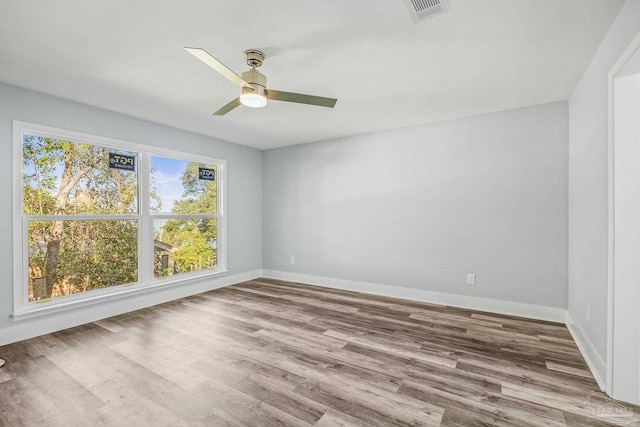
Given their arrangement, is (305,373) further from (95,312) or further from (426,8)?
(95,312)

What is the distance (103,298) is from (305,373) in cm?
276

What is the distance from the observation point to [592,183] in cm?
233

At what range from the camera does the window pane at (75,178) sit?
2.98 meters

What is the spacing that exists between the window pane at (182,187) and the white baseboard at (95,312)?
116cm

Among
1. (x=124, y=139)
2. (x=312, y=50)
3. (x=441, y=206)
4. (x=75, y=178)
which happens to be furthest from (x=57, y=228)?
(x=441, y=206)

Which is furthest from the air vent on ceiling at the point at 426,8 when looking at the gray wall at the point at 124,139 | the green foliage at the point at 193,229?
the green foliage at the point at 193,229

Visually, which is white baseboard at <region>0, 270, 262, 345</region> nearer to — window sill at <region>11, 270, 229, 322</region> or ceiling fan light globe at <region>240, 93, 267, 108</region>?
window sill at <region>11, 270, 229, 322</region>

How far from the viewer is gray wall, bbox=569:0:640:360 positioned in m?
1.92

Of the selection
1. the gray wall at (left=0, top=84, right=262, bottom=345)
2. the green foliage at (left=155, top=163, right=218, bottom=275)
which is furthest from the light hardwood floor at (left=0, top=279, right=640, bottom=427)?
the green foliage at (left=155, top=163, right=218, bottom=275)

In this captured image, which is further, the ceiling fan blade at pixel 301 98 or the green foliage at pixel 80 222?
the green foliage at pixel 80 222

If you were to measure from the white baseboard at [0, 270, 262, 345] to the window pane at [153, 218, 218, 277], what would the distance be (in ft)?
0.90

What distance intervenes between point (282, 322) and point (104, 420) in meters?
1.76

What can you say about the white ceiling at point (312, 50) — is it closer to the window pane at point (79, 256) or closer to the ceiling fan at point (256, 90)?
the ceiling fan at point (256, 90)

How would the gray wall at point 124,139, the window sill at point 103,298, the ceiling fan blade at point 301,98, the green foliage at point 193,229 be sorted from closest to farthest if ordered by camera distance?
the ceiling fan blade at point 301,98, the gray wall at point 124,139, the window sill at point 103,298, the green foliage at point 193,229
